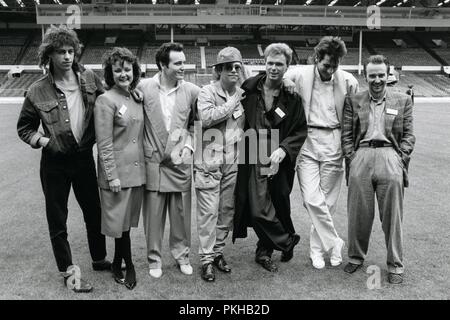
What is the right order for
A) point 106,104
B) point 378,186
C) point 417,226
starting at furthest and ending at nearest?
point 417,226 → point 378,186 → point 106,104

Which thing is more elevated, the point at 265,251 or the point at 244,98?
the point at 244,98

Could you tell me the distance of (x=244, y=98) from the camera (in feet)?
14.2

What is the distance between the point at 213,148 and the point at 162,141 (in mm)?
465

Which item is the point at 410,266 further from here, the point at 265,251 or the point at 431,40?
the point at 431,40

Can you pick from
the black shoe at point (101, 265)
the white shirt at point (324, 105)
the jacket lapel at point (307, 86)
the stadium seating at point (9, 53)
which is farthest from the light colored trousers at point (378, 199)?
the stadium seating at point (9, 53)

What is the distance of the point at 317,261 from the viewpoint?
444 centimetres

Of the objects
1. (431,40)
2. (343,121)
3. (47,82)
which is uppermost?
(431,40)

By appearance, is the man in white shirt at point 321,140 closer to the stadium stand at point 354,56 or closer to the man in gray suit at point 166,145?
the man in gray suit at point 166,145

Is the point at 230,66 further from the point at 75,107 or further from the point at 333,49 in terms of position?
the point at 75,107

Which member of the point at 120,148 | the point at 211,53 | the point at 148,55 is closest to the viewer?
the point at 120,148

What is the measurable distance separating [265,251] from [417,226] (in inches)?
88.5

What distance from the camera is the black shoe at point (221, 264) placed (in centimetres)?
429

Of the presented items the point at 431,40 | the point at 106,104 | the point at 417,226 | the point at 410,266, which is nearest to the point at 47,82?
the point at 106,104

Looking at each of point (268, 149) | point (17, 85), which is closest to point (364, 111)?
point (268, 149)
